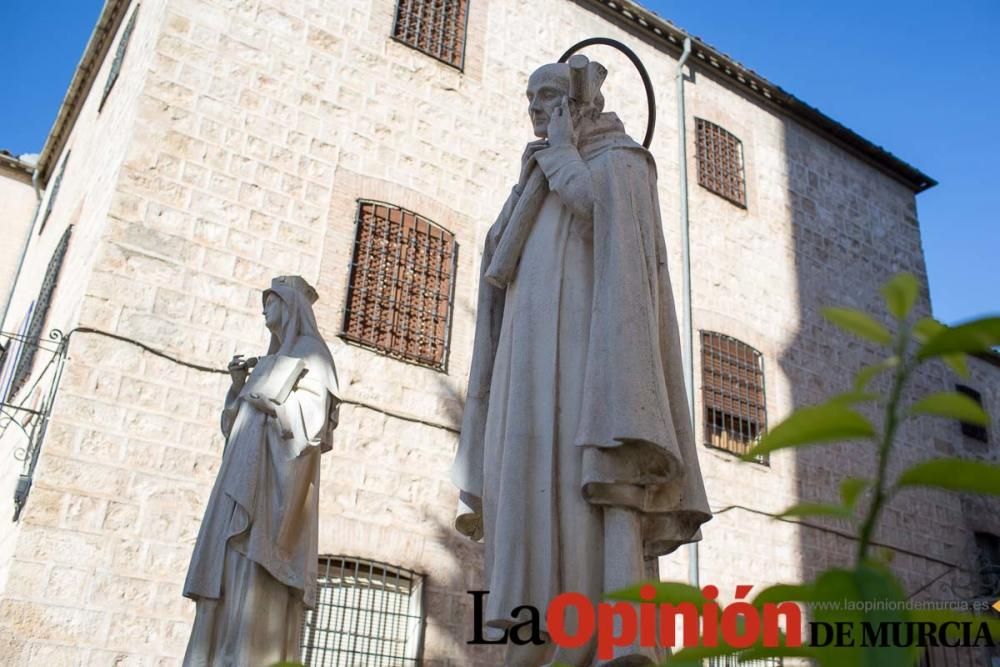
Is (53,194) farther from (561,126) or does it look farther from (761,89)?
(561,126)

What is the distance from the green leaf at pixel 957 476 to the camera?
2.05 ft

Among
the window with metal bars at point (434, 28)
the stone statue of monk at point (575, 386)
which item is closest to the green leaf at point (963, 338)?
the stone statue of monk at point (575, 386)

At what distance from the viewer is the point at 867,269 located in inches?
624

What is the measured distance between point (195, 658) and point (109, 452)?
3.63m

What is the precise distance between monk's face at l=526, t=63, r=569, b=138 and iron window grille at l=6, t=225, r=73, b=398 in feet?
25.9

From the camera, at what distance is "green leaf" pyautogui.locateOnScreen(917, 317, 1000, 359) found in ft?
1.99

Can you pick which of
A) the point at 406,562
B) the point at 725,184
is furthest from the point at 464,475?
the point at 725,184

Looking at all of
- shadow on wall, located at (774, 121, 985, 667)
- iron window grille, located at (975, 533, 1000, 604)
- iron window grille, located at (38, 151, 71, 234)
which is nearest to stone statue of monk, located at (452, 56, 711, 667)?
shadow on wall, located at (774, 121, 985, 667)

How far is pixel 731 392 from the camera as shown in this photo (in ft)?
42.5

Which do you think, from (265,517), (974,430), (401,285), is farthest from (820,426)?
(974,430)

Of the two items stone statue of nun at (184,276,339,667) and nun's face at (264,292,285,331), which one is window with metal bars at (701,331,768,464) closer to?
nun's face at (264,292,285,331)

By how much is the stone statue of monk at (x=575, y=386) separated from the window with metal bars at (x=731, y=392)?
29.8ft

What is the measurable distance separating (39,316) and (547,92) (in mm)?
8890

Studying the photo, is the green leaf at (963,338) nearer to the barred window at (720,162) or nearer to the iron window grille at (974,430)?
the barred window at (720,162)
